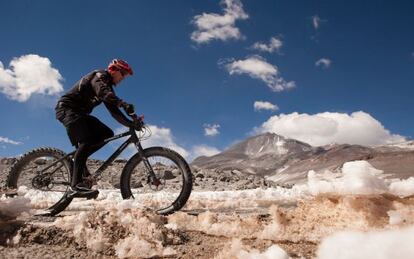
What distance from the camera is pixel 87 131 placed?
7.00 metres

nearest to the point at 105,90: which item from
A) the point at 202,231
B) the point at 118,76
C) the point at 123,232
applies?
the point at 118,76

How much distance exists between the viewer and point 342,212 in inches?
145

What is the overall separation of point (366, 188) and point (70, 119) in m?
4.66

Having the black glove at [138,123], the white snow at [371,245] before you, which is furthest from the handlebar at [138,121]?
the white snow at [371,245]

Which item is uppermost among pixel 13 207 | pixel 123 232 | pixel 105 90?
pixel 105 90

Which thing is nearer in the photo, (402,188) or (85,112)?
(402,188)

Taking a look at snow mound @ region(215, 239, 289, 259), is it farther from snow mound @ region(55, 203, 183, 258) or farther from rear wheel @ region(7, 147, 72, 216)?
rear wheel @ region(7, 147, 72, 216)

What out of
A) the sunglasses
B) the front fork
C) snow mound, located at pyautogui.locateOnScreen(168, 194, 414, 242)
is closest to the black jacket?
the sunglasses

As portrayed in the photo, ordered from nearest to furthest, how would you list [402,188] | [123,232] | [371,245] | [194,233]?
[371,245], [402,188], [123,232], [194,233]

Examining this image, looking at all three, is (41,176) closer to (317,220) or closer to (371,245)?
(317,220)

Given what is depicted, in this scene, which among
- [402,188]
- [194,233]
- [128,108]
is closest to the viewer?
[402,188]

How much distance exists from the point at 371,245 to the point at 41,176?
21.2ft

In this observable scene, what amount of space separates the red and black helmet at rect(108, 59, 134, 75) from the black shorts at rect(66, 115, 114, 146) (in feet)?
2.63

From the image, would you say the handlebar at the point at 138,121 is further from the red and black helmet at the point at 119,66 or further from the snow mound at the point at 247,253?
the snow mound at the point at 247,253
